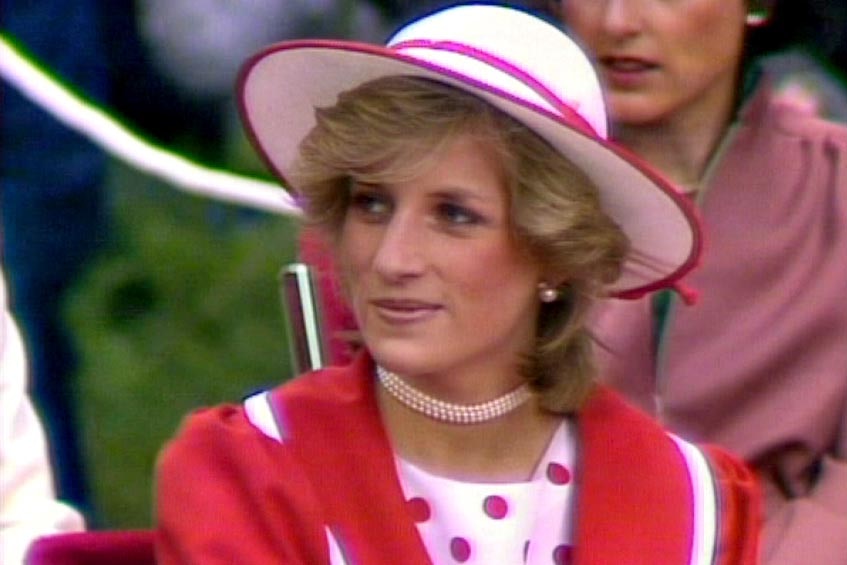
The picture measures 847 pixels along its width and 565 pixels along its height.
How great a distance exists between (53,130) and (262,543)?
175cm

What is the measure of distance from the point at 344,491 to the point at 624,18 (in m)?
0.80

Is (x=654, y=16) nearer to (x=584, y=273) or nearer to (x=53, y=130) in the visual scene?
(x=584, y=273)

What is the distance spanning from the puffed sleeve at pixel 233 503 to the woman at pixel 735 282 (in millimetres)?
678

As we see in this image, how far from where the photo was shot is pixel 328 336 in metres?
2.58

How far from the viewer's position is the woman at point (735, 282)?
2.69 metres

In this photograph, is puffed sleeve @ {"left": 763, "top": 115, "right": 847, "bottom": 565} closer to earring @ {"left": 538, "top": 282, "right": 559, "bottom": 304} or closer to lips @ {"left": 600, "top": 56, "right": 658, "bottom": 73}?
lips @ {"left": 600, "top": 56, "right": 658, "bottom": 73}

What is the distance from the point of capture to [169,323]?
13.1 ft

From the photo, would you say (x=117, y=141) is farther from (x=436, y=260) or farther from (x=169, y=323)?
(x=436, y=260)

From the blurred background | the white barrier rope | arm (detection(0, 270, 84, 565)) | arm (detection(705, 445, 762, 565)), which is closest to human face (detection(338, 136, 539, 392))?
arm (detection(705, 445, 762, 565))

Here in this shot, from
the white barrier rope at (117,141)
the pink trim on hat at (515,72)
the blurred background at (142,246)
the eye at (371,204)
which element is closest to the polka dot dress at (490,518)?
the eye at (371,204)

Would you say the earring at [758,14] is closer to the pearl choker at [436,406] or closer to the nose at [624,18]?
the nose at [624,18]

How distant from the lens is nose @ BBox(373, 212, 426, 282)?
211 centimetres

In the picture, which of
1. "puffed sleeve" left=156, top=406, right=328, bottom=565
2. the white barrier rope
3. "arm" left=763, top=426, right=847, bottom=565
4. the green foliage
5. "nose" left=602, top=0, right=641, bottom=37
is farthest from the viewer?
the green foliage

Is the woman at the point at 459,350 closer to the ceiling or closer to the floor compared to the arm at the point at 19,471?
closer to the ceiling
